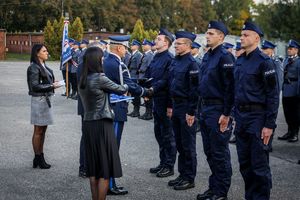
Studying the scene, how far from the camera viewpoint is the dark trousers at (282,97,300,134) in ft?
33.6

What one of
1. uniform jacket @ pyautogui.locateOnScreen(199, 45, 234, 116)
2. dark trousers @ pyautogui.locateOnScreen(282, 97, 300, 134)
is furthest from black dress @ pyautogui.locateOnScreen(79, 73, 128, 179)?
dark trousers @ pyautogui.locateOnScreen(282, 97, 300, 134)

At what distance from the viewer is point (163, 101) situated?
711 cm

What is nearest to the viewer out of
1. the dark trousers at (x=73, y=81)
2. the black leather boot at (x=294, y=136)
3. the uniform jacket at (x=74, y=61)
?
the black leather boot at (x=294, y=136)

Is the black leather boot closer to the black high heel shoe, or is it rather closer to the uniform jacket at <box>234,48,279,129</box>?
the uniform jacket at <box>234,48,279,129</box>

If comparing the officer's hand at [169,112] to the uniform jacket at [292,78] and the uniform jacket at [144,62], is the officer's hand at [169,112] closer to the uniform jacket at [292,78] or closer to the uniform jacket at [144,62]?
the uniform jacket at [292,78]

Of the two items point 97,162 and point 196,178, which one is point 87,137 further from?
point 196,178

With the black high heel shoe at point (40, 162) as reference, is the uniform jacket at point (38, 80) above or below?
above

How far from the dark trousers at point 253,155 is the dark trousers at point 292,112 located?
202 inches

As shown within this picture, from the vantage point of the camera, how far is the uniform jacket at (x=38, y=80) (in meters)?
7.30

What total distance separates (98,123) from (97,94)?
0.34 metres

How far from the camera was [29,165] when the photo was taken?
7.65 meters

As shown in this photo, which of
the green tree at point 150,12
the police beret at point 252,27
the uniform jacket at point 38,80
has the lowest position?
the uniform jacket at point 38,80

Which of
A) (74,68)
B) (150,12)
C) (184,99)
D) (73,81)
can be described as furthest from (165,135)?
(150,12)

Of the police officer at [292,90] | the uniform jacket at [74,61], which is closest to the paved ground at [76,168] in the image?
the police officer at [292,90]
